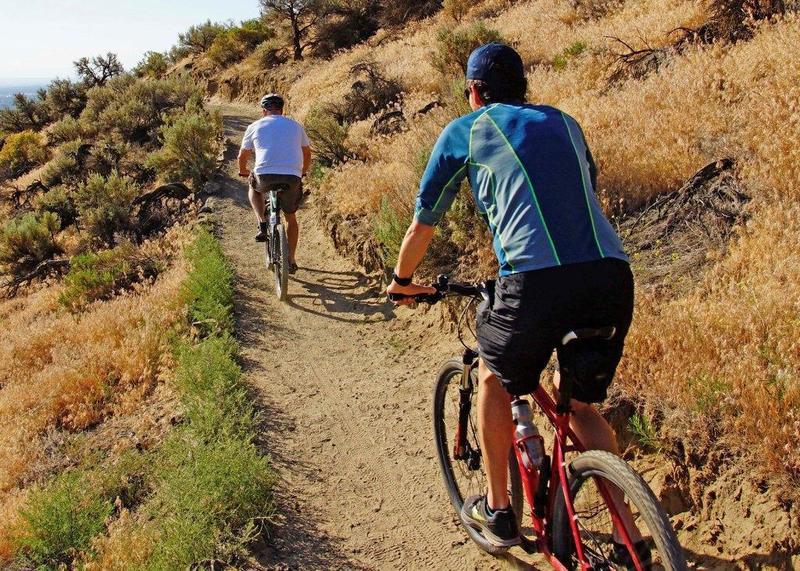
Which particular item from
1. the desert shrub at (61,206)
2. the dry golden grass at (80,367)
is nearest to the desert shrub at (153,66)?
the desert shrub at (61,206)

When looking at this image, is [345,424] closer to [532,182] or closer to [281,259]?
[281,259]

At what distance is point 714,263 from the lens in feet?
15.2

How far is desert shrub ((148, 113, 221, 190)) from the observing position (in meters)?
14.2

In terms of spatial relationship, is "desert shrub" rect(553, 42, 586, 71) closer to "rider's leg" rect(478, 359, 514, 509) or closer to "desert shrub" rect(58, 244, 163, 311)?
"desert shrub" rect(58, 244, 163, 311)

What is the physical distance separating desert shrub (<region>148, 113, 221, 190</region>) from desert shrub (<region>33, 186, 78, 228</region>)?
100 inches

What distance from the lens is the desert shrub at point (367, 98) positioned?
13945 millimetres

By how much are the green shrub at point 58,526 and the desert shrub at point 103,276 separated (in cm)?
525

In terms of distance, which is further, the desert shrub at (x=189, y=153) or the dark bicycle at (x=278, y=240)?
the desert shrub at (x=189, y=153)

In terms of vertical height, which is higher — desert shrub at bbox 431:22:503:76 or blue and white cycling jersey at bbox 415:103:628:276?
desert shrub at bbox 431:22:503:76

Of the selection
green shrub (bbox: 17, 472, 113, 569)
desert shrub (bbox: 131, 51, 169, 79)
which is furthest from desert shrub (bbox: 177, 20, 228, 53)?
green shrub (bbox: 17, 472, 113, 569)

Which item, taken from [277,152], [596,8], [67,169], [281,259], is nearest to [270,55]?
[67,169]

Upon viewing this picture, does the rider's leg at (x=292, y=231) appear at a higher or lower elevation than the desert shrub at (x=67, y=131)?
lower

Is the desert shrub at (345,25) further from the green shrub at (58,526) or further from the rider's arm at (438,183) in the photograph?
the rider's arm at (438,183)

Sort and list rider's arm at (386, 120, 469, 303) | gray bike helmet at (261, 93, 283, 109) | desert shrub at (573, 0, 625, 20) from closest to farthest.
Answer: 1. rider's arm at (386, 120, 469, 303)
2. gray bike helmet at (261, 93, 283, 109)
3. desert shrub at (573, 0, 625, 20)
